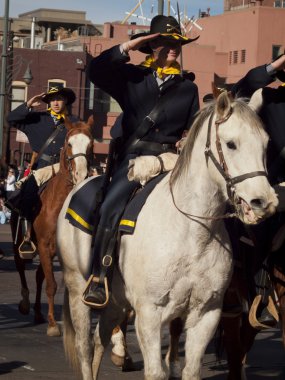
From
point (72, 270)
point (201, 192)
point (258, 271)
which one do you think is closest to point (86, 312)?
point (72, 270)

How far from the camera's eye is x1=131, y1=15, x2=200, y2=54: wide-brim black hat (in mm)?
9242

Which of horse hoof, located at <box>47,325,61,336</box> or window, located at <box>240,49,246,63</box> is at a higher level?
window, located at <box>240,49,246,63</box>

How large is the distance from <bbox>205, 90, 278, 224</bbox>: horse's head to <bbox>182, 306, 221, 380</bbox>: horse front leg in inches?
40.3

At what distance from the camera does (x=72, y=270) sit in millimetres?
10055

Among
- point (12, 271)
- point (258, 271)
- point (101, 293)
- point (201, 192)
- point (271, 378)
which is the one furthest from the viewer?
point (12, 271)

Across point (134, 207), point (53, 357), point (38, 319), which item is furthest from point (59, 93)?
point (134, 207)

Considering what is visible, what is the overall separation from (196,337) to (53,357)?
3.89m

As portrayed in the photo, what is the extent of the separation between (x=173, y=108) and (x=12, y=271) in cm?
1332

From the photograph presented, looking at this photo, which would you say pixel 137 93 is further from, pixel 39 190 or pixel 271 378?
pixel 39 190

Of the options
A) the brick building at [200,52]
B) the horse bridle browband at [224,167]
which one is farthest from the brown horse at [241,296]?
the brick building at [200,52]

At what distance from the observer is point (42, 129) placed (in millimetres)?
15102

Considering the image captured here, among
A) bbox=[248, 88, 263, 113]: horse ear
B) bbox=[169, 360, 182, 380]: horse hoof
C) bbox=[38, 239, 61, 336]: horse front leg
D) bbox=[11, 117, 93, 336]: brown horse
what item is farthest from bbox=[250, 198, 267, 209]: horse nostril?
bbox=[38, 239, 61, 336]: horse front leg

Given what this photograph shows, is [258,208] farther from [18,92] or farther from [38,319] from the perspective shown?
[18,92]

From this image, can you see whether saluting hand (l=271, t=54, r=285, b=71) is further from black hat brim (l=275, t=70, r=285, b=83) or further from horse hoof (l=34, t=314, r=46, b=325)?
horse hoof (l=34, t=314, r=46, b=325)
